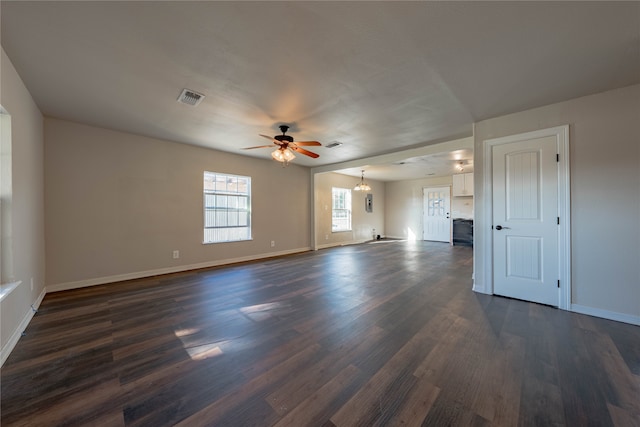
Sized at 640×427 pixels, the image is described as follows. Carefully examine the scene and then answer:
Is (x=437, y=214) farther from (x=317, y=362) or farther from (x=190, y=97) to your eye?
(x=190, y=97)

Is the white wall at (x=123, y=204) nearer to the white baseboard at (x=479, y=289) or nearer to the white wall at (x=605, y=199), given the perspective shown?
the white baseboard at (x=479, y=289)

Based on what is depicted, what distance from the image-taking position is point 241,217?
18.9 feet

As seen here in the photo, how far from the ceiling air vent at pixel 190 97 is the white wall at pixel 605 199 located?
4.19 meters

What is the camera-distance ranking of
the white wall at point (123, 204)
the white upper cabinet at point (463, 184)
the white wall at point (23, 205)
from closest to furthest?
the white wall at point (23, 205), the white wall at point (123, 204), the white upper cabinet at point (463, 184)

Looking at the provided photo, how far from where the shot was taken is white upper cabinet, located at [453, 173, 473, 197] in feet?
25.3

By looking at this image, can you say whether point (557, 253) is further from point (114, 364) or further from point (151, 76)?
point (151, 76)

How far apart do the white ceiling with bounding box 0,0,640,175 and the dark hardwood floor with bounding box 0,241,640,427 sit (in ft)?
8.14

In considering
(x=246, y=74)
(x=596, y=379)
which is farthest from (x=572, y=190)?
(x=246, y=74)

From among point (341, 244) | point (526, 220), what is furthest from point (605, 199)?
point (341, 244)

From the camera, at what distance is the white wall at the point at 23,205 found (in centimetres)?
208

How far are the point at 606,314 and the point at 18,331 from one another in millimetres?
5911

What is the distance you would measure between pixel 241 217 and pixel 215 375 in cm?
431

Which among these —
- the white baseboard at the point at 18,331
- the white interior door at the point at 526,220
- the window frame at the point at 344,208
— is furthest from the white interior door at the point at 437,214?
the white baseboard at the point at 18,331

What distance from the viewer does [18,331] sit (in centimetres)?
224
